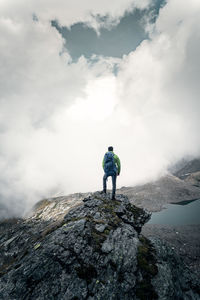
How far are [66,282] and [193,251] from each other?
85.0 m

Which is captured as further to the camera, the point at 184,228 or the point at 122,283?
the point at 184,228

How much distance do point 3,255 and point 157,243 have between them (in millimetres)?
112283

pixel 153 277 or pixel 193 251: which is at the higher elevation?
pixel 153 277

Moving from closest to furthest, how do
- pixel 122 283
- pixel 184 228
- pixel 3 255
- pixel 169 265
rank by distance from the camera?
1. pixel 122 283
2. pixel 169 265
3. pixel 3 255
4. pixel 184 228

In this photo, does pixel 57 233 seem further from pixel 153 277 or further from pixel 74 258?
pixel 153 277

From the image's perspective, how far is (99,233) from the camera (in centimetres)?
1356

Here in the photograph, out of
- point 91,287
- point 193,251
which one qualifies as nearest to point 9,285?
point 91,287

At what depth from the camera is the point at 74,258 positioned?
35.6ft

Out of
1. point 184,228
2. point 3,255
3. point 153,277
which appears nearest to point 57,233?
point 153,277

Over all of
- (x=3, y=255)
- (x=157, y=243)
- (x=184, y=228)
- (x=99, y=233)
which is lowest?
(x=3, y=255)

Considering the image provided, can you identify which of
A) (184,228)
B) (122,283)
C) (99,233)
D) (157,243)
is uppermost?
(99,233)

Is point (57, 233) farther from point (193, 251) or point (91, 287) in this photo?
point (193, 251)

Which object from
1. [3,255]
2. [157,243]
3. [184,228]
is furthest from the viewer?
[184,228]

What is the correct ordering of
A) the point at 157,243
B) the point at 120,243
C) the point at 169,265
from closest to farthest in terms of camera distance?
the point at 169,265
the point at 120,243
the point at 157,243
